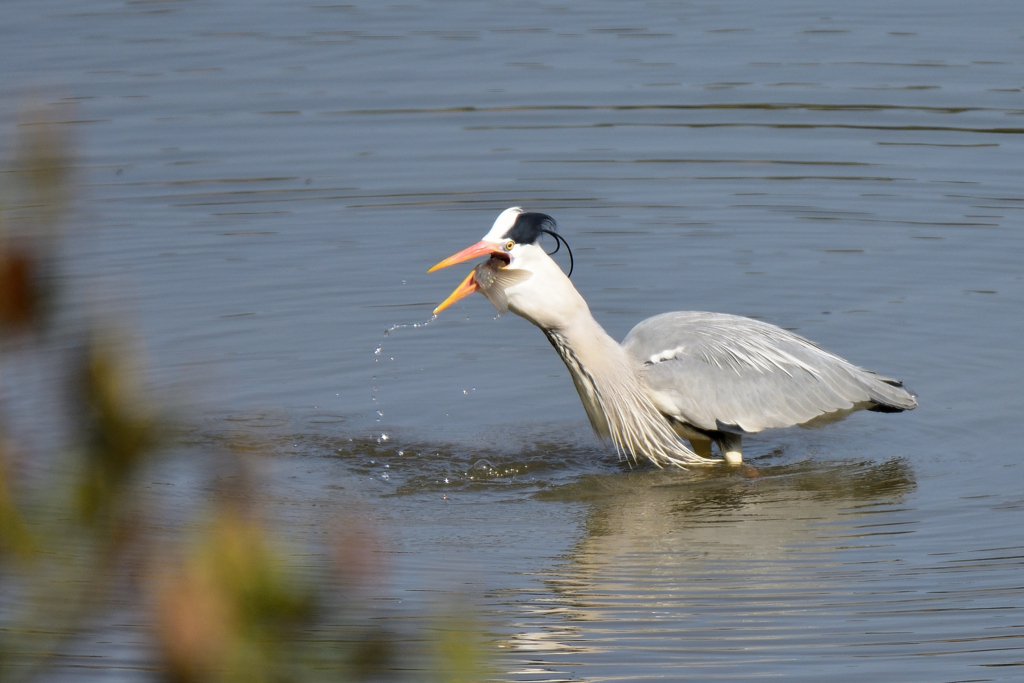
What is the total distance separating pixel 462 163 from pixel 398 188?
2.78ft

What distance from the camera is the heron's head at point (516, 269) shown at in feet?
23.2

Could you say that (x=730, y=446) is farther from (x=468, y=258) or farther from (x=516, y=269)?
(x=468, y=258)

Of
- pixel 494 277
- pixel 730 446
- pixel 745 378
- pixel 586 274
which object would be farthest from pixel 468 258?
pixel 586 274

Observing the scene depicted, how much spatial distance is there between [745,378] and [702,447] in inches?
27.1

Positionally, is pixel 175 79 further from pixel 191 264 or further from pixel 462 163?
pixel 191 264

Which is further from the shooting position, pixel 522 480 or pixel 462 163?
pixel 462 163

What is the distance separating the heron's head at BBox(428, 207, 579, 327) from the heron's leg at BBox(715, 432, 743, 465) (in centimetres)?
130

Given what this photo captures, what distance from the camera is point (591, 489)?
7.35 meters

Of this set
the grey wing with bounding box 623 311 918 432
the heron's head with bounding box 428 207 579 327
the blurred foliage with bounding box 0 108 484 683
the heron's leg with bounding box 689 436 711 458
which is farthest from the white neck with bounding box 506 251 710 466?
the blurred foliage with bounding box 0 108 484 683

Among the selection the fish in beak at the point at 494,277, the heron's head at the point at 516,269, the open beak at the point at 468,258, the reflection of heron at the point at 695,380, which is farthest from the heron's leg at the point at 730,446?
the open beak at the point at 468,258

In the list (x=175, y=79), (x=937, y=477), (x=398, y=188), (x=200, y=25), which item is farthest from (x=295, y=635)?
(x=200, y=25)

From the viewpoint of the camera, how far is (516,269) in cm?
713

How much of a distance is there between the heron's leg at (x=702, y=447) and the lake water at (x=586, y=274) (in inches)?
15.5

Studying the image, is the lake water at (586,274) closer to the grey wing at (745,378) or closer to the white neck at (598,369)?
the white neck at (598,369)
